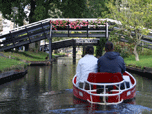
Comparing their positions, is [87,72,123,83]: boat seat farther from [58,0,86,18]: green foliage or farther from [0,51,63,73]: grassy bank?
[58,0,86,18]: green foliage

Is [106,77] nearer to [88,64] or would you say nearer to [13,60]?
[88,64]

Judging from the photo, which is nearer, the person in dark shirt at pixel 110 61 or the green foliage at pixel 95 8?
the person in dark shirt at pixel 110 61

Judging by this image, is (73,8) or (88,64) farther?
(73,8)

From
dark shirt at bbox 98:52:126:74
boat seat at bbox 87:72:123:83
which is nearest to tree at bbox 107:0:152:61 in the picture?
dark shirt at bbox 98:52:126:74

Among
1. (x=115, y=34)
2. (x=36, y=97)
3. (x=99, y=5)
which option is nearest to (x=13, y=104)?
(x=36, y=97)

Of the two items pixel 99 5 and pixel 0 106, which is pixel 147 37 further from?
pixel 0 106

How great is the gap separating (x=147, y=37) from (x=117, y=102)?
83.1 feet

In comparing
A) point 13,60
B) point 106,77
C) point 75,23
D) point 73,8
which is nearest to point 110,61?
point 106,77

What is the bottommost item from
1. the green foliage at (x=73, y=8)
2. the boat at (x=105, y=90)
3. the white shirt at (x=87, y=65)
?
the boat at (x=105, y=90)

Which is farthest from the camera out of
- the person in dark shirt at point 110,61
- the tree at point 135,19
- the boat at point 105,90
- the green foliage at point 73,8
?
the green foliage at point 73,8

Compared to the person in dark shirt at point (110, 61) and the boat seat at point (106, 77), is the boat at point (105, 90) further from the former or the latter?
the person in dark shirt at point (110, 61)

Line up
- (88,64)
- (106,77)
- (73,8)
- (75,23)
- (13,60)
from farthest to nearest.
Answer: (73,8), (75,23), (13,60), (88,64), (106,77)

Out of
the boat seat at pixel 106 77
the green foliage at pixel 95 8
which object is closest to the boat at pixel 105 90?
the boat seat at pixel 106 77

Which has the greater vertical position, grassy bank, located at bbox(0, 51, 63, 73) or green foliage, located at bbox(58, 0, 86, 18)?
green foliage, located at bbox(58, 0, 86, 18)
